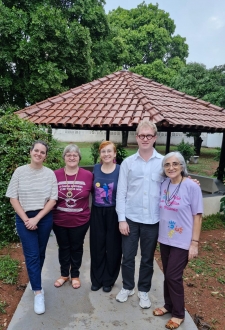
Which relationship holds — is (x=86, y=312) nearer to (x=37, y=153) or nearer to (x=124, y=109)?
(x=37, y=153)

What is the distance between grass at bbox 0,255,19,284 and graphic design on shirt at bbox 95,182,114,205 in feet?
5.56

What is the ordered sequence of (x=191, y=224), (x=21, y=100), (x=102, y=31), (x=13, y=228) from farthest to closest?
(x=102, y=31), (x=21, y=100), (x=13, y=228), (x=191, y=224)

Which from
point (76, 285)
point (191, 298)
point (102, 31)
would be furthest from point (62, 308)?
point (102, 31)

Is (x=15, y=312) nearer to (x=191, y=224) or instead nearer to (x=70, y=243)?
(x=70, y=243)

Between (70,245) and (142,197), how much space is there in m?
1.05

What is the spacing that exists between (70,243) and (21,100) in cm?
1053

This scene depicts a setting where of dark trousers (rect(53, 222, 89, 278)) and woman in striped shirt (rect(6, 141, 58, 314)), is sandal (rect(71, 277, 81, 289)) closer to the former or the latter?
dark trousers (rect(53, 222, 89, 278))

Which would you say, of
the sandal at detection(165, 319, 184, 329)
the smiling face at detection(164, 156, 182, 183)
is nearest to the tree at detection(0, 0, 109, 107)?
the smiling face at detection(164, 156, 182, 183)

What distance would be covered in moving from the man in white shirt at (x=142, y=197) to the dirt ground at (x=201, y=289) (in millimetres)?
756

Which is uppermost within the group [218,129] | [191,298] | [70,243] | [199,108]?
[199,108]

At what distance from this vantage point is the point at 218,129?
18.9 feet

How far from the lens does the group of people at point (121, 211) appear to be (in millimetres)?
2465

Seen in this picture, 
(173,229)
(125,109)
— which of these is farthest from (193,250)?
(125,109)

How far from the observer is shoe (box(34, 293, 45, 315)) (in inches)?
108
